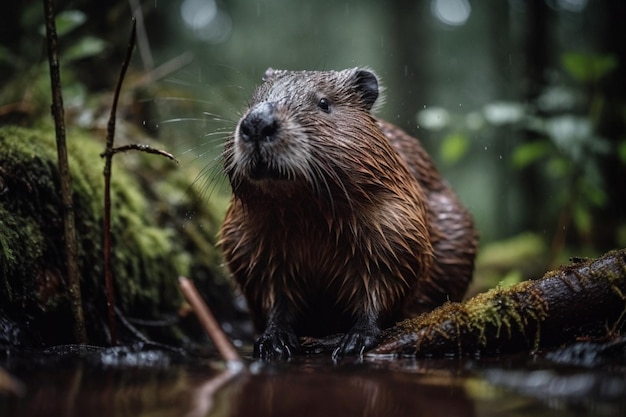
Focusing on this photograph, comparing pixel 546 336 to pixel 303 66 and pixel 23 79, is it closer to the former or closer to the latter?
pixel 23 79

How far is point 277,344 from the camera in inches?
145

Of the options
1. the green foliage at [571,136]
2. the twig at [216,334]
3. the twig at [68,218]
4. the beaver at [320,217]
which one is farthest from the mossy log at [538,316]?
the green foliage at [571,136]

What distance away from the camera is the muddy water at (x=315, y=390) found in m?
1.99

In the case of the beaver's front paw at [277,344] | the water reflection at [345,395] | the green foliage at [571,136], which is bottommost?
the water reflection at [345,395]

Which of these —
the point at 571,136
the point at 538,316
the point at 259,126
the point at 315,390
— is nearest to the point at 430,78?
the point at 571,136

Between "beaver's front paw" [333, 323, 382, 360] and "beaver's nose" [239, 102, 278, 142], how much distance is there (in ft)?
3.84

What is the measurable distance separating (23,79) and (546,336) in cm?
456

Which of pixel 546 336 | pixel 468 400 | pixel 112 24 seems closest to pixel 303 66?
pixel 112 24

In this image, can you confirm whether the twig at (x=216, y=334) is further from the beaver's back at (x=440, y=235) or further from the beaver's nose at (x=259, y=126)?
the beaver's back at (x=440, y=235)

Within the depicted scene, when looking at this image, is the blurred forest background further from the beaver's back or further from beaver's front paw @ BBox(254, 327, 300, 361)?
beaver's front paw @ BBox(254, 327, 300, 361)

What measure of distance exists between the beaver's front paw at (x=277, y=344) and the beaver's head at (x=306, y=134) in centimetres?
86

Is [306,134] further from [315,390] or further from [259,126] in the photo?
[315,390]

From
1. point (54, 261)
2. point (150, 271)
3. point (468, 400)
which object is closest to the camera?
point (468, 400)

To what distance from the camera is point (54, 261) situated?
390 centimetres
